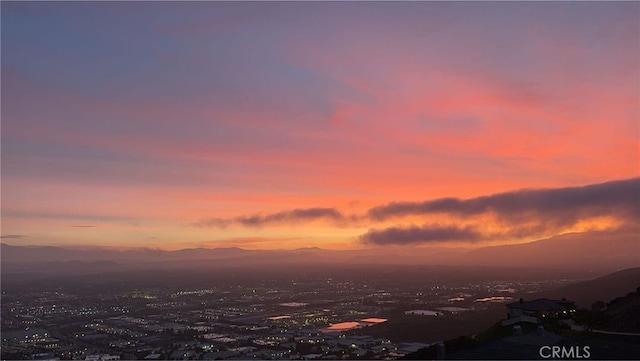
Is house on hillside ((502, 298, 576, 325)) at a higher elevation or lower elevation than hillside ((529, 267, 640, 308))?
higher

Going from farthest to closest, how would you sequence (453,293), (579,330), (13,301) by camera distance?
1. (453,293)
2. (13,301)
3. (579,330)

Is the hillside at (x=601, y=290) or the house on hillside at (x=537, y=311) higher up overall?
the house on hillside at (x=537, y=311)

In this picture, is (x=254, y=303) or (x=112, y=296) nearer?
(x=254, y=303)

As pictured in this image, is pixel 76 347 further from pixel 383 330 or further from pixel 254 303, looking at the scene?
pixel 254 303

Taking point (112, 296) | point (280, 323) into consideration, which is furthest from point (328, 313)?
point (112, 296)

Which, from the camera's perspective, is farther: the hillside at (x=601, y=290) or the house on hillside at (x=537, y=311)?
the hillside at (x=601, y=290)

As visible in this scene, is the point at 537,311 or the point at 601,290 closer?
the point at 537,311

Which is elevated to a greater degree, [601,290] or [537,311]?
[537,311]

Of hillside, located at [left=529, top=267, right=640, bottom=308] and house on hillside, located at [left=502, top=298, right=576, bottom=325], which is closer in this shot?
house on hillside, located at [left=502, top=298, right=576, bottom=325]
